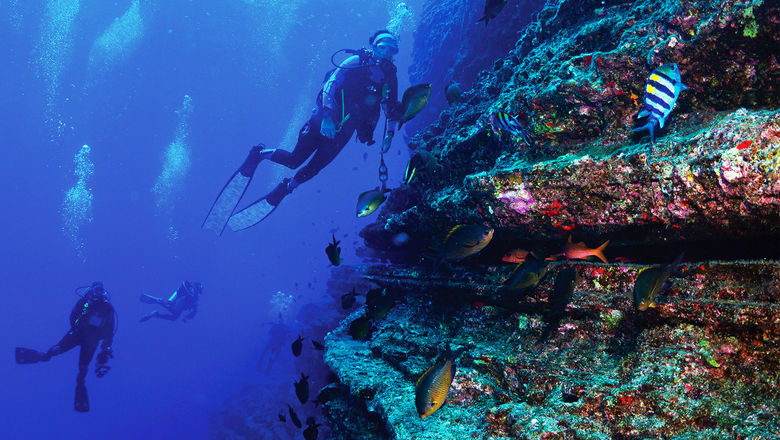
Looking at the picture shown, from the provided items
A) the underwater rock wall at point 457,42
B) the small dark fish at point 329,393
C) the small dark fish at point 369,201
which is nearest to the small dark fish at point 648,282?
the small dark fish at point 369,201

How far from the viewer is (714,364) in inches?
82.6

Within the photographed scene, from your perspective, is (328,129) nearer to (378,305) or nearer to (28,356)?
(378,305)

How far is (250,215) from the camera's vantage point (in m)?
9.74

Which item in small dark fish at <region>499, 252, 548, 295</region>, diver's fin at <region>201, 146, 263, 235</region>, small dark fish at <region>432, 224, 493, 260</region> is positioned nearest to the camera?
small dark fish at <region>499, 252, 548, 295</region>

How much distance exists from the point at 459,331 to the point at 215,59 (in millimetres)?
94557

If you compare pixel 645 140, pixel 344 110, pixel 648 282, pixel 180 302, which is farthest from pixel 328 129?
pixel 180 302

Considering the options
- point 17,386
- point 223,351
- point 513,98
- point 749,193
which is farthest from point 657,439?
point 17,386

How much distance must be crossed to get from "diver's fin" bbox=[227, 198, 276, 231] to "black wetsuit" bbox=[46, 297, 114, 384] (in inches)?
226

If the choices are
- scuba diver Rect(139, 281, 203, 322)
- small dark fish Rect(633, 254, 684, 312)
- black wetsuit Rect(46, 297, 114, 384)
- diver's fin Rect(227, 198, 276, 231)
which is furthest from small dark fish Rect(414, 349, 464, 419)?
scuba diver Rect(139, 281, 203, 322)

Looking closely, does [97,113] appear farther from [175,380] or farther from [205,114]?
[175,380]

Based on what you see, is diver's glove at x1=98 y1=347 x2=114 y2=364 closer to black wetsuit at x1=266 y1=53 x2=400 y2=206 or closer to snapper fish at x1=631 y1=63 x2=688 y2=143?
black wetsuit at x1=266 y1=53 x2=400 y2=206

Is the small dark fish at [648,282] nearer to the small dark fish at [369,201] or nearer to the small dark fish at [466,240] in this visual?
the small dark fish at [466,240]

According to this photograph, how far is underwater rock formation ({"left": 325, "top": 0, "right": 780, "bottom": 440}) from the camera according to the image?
6.64 ft

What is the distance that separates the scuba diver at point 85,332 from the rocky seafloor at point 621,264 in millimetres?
11153
